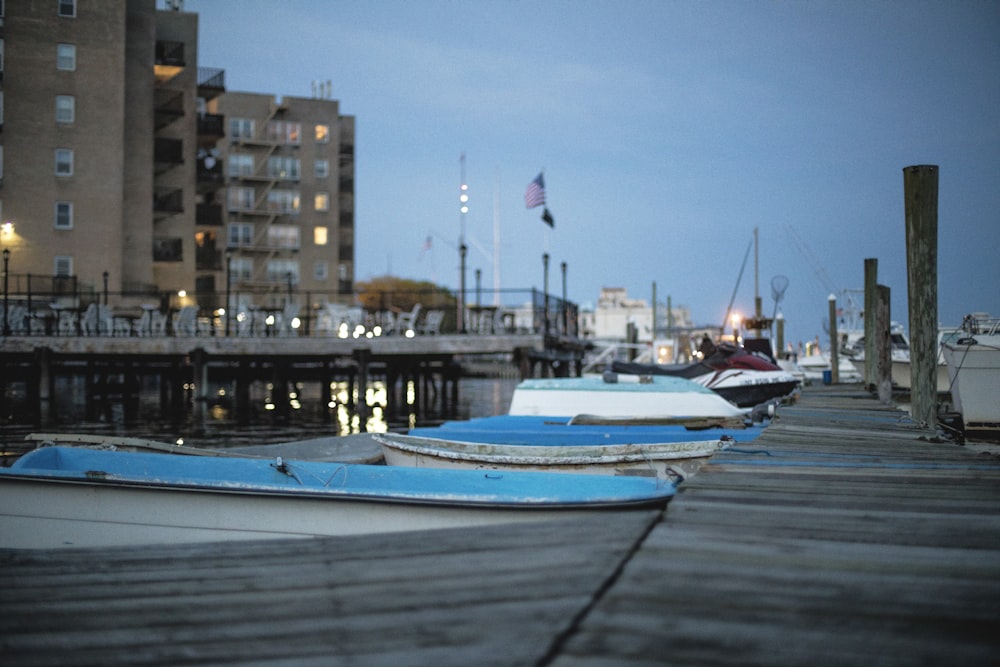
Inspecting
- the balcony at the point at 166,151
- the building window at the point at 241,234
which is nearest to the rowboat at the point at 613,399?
the balcony at the point at 166,151

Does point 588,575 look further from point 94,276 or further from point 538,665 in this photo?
point 94,276

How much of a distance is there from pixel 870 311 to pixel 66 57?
132ft

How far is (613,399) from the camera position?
17.3m

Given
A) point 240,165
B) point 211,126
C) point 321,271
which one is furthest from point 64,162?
point 321,271

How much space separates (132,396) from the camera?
3931 cm

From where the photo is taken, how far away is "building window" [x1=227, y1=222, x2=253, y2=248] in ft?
202

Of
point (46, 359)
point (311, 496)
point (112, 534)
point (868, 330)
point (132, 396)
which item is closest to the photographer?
point (311, 496)

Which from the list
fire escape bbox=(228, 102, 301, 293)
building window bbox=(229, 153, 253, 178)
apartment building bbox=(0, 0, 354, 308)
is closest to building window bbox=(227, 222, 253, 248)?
fire escape bbox=(228, 102, 301, 293)

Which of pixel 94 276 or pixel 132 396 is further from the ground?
pixel 94 276

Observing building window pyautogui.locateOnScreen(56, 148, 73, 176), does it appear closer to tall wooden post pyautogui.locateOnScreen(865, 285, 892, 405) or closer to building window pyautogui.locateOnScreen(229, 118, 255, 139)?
building window pyautogui.locateOnScreen(229, 118, 255, 139)

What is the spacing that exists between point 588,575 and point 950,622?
1.35 metres

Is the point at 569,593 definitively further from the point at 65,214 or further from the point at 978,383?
the point at 65,214

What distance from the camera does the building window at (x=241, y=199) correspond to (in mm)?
61906

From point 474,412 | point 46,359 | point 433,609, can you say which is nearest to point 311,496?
point 433,609
